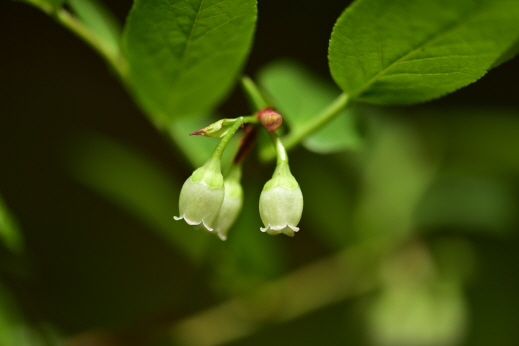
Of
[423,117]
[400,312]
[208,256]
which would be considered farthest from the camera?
[423,117]

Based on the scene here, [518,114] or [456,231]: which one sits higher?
[518,114]

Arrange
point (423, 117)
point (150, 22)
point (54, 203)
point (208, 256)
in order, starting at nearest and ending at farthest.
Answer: point (150, 22)
point (208, 256)
point (423, 117)
point (54, 203)

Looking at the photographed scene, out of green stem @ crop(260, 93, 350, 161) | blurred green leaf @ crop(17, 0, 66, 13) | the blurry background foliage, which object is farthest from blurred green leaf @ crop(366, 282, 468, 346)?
blurred green leaf @ crop(17, 0, 66, 13)

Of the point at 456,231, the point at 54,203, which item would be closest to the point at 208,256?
the point at 456,231

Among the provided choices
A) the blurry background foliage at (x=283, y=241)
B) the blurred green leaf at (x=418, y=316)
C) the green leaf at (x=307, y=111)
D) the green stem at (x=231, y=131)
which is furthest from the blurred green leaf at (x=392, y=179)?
the green stem at (x=231, y=131)

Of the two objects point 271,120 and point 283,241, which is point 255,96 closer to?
point 271,120

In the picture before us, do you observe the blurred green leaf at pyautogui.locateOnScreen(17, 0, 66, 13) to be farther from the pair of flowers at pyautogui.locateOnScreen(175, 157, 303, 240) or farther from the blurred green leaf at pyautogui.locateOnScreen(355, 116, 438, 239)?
the blurred green leaf at pyautogui.locateOnScreen(355, 116, 438, 239)

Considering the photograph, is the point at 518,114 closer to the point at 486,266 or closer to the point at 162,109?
the point at 486,266
